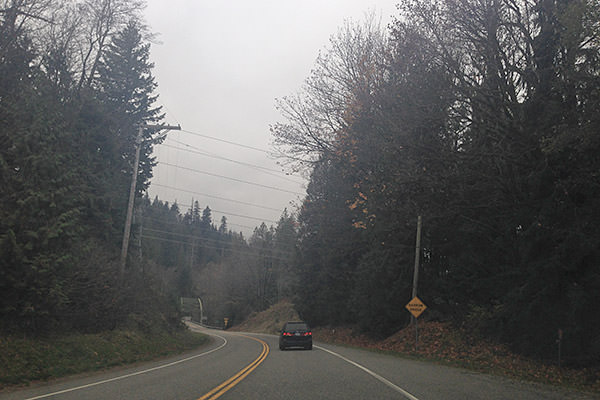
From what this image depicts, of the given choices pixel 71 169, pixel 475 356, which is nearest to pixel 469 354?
pixel 475 356

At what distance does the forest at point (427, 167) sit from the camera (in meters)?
16.3

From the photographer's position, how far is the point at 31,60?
22.7 meters

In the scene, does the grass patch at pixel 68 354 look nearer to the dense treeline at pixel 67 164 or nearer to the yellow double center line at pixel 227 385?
the dense treeline at pixel 67 164

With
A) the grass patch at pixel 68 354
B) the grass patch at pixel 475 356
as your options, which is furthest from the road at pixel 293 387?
the grass patch at pixel 475 356

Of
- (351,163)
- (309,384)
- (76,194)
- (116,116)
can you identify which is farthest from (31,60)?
(309,384)

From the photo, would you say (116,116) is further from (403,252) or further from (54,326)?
(403,252)

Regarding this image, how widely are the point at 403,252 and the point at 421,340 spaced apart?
5581mm

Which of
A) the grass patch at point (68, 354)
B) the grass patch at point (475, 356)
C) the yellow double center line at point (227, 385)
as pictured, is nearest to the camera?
the yellow double center line at point (227, 385)

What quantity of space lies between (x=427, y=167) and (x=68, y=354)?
1459 cm

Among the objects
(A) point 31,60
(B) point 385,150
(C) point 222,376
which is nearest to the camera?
(C) point 222,376

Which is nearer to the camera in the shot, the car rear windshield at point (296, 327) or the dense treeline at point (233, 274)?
the car rear windshield at point (296, 327)

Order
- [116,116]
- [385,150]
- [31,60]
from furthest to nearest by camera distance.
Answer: [116,116] → [31,60] → [385,150]

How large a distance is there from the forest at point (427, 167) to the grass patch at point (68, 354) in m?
0.96

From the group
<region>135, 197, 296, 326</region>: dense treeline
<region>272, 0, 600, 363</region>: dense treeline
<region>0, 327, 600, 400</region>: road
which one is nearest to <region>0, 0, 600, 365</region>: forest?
<region>272, 0, 600, 363</region>: dense treeline
